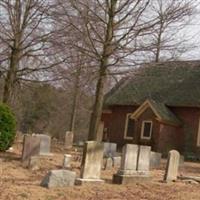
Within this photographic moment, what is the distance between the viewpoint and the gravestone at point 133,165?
15.8 m

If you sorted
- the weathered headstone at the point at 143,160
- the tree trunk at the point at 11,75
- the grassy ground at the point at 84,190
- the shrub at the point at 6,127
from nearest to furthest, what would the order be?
1. the grassy ground at the point at 84,190
2. the weathered headstone at the point at 143,160
3. the shrub at the point at 6,127
4. the tree trunk at the point at 11,75

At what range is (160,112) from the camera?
3550cm

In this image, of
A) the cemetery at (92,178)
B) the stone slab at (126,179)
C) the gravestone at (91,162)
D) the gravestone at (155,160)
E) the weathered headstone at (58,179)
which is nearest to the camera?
the cemetery at (92,178)

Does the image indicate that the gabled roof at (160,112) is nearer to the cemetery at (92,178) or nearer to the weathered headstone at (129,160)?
the cemetery at (92,178)

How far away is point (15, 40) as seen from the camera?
85.0 feet

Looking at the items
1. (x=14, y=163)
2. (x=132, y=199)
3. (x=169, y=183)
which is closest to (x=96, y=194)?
(x=132, y=199)

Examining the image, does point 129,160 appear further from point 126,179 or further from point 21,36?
point 21,36

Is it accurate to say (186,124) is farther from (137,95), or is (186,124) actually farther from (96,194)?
(96,194)

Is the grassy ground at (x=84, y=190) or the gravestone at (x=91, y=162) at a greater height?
the gravestone at (x=91, y=162)

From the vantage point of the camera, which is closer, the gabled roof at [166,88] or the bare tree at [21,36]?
the bare tree at [21,36]

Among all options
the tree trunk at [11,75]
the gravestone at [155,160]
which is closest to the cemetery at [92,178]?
the gravestone at [155,160]

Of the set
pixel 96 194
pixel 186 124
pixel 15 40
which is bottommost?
pixel 96 194

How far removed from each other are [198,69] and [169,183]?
2358cm

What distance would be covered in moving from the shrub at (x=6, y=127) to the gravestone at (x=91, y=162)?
7419 mm
